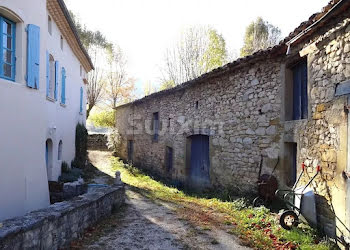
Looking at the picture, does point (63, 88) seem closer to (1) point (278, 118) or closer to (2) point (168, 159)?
(2) point (168, 159)

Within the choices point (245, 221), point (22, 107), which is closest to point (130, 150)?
point (245, 221)

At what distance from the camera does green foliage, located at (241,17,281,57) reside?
23312 mm

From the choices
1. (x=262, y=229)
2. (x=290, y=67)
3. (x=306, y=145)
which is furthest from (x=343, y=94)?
(x=262, y=229)

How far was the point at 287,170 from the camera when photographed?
19.9ft

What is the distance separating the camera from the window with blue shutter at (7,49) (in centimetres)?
445

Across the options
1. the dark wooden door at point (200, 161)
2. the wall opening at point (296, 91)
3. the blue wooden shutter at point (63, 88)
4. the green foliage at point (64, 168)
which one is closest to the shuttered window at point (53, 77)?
the blue wooden shutter at point (63, 88)

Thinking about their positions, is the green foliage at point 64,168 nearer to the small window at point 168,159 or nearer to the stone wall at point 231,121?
the stone wall at point 231,121

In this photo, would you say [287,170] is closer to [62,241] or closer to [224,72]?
[224,72]

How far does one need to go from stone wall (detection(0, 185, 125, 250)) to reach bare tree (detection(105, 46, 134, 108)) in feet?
71.4

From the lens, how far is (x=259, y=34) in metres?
23.8

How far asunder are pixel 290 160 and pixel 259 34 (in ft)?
66.1

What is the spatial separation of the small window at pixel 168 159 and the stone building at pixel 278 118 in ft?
0.15

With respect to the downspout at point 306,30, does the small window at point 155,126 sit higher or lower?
lower

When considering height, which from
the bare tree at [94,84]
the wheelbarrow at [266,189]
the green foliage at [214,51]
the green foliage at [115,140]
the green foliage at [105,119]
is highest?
the green foliage at [214,51]
